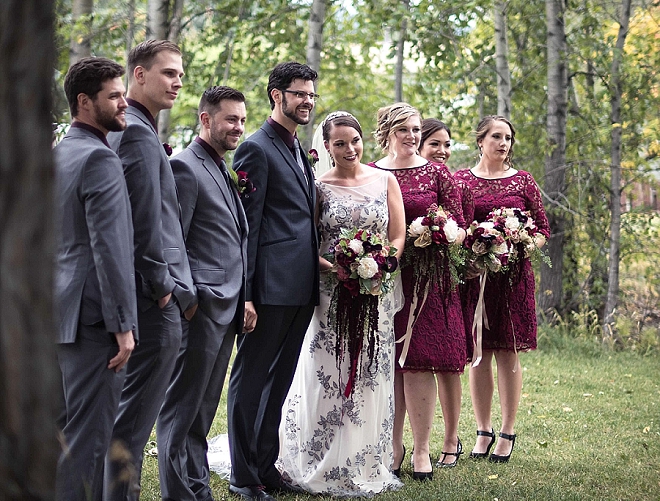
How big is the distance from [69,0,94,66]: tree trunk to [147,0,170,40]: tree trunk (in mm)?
969

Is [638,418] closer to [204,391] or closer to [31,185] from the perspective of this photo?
[204,391]

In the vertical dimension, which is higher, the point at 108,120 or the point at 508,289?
the point at 108,120

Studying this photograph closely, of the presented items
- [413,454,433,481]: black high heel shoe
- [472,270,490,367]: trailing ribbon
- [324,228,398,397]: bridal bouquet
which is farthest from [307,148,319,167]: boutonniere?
[413,454,433,481]: black high heel shoe

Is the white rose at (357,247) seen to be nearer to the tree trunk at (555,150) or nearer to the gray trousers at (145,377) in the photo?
the gray trousers at (145,377)

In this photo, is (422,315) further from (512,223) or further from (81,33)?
(81,33)

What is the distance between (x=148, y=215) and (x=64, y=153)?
494 mm

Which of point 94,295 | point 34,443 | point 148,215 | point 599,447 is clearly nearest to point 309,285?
point 148,215

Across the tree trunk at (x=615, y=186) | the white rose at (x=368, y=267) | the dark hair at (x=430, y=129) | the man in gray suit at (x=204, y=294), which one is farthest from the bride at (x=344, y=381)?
the tree trunk at (x=615, y=186)

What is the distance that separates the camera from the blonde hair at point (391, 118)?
18.5 feet

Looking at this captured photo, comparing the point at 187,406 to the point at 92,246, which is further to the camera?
the point at 187,406

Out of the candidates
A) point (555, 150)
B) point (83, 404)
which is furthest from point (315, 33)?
point (83, 404)

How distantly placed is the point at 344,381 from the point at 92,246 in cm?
237

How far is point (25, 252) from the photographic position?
145 centimetres

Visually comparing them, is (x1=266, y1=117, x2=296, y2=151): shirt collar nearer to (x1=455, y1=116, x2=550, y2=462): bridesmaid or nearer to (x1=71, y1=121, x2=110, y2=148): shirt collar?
(x1=71, y1=121, x2=110, y2=148): shirt collar
